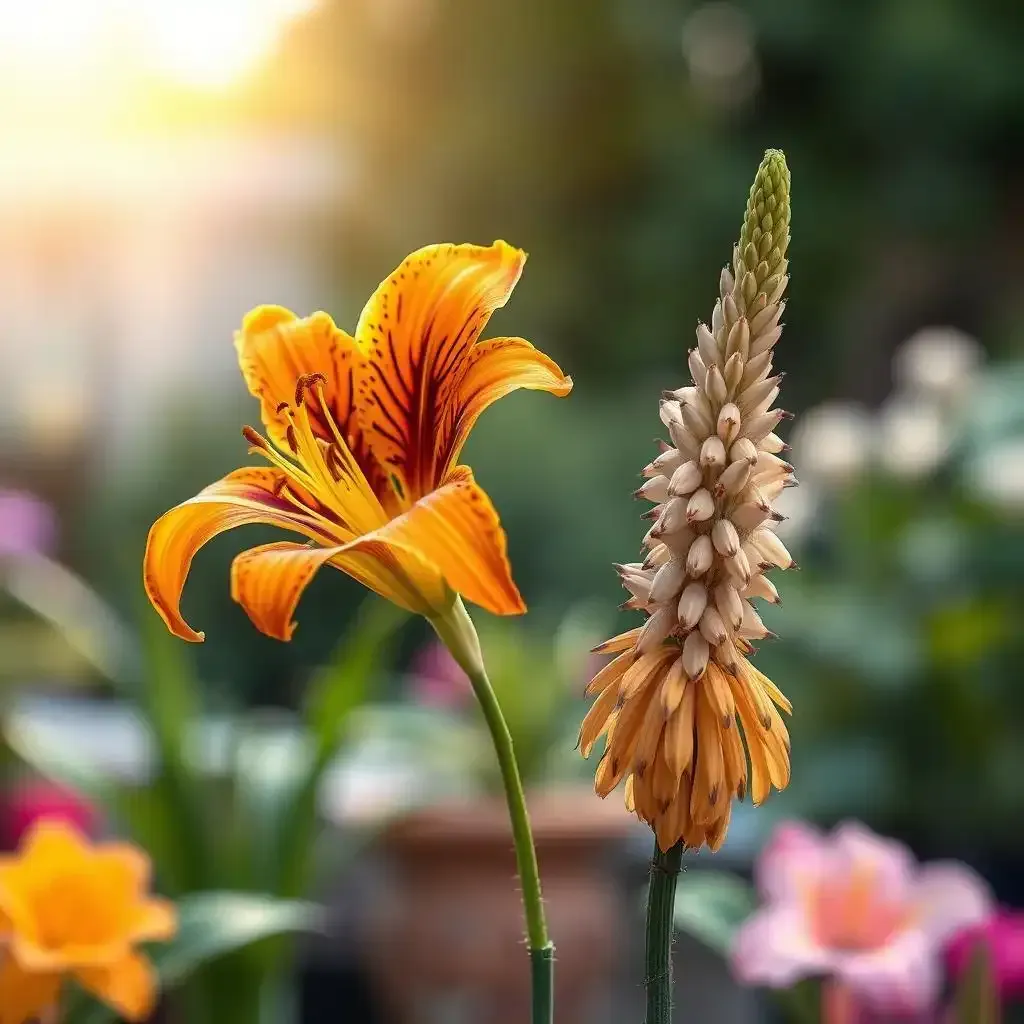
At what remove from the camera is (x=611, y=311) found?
572 centimetres

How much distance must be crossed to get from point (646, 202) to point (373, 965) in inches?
177

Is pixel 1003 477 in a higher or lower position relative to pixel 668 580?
higher

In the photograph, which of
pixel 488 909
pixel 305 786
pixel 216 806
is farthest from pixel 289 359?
pixel 488 909

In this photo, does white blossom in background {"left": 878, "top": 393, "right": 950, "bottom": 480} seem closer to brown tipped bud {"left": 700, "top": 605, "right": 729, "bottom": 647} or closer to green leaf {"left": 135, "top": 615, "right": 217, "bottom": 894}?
green leaf {"left": 135, "top": 615, "right": 217, "bottom": 894}

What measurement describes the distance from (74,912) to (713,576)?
1.52 ft

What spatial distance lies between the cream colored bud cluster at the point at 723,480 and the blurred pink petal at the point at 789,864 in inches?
13.9

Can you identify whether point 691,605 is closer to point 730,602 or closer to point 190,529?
point 730,602

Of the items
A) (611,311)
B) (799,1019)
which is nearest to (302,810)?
(799,1019)

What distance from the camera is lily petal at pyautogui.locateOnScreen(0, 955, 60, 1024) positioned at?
0.62m

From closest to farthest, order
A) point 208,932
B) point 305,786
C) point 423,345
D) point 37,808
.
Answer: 1. point 423,345
2. point 208,932
3. point 305,786
4. point 37,808

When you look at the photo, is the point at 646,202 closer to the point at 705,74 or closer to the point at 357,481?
the point at 705,74

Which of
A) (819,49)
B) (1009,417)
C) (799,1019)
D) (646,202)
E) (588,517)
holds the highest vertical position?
(819,49)

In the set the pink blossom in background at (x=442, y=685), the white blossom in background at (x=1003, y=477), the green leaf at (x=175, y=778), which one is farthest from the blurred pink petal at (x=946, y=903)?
the white blossom in background at (x=1003, y=477)

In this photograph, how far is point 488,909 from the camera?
4.74 ft
